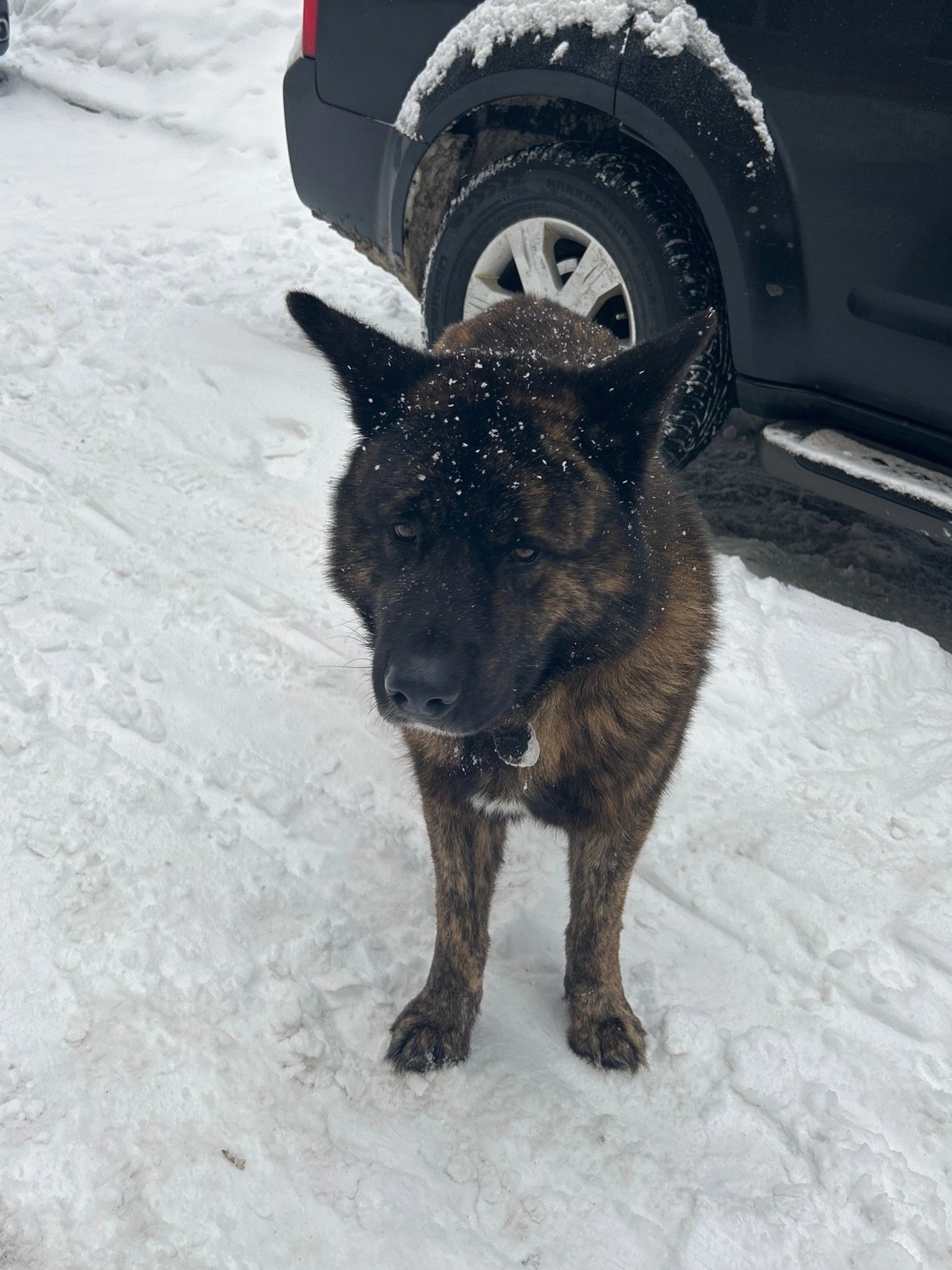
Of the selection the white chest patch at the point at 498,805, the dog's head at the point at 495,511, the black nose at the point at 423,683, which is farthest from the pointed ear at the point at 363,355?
the white chest patch at the point at 498,805

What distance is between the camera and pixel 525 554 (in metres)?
1.99

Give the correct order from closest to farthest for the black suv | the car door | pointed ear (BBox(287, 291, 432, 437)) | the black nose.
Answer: the black nose
pointed ear (BBox(287, 291, 432, 437))
the car door
the black suv

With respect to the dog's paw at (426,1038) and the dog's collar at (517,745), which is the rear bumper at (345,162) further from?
the dog's paw at (426,1038)

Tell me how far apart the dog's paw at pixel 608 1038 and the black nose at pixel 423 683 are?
972 mm

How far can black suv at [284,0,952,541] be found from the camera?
2830 millimetres

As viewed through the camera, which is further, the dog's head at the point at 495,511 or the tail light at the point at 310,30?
the tail light at the point at 310,30

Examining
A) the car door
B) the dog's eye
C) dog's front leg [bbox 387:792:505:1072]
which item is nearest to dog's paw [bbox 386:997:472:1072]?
dog's front leg [bbox 387:792:505:1072]

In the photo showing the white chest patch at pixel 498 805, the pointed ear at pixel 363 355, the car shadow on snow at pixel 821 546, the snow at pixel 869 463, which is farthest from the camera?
the car shadow on snow at pixel 821 546

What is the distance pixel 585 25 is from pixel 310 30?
149cm

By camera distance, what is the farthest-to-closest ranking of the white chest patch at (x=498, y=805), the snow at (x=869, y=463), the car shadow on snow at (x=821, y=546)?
the car shadow on snow at (x=821, y=546) → the snow at (x=869, y=463) → the white chest patch at (x=498, y=805)

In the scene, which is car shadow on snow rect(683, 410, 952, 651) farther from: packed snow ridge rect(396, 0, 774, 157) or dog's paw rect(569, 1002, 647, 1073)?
dog's paw rect(569, 1002, 647, 1073)

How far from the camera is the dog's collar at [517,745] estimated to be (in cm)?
222

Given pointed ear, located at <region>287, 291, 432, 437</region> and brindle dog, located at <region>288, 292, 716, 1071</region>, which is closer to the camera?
brindle dog, located at <region>288, 292, 716, 1071</region>

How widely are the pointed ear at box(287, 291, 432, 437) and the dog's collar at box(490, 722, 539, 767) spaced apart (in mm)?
736
